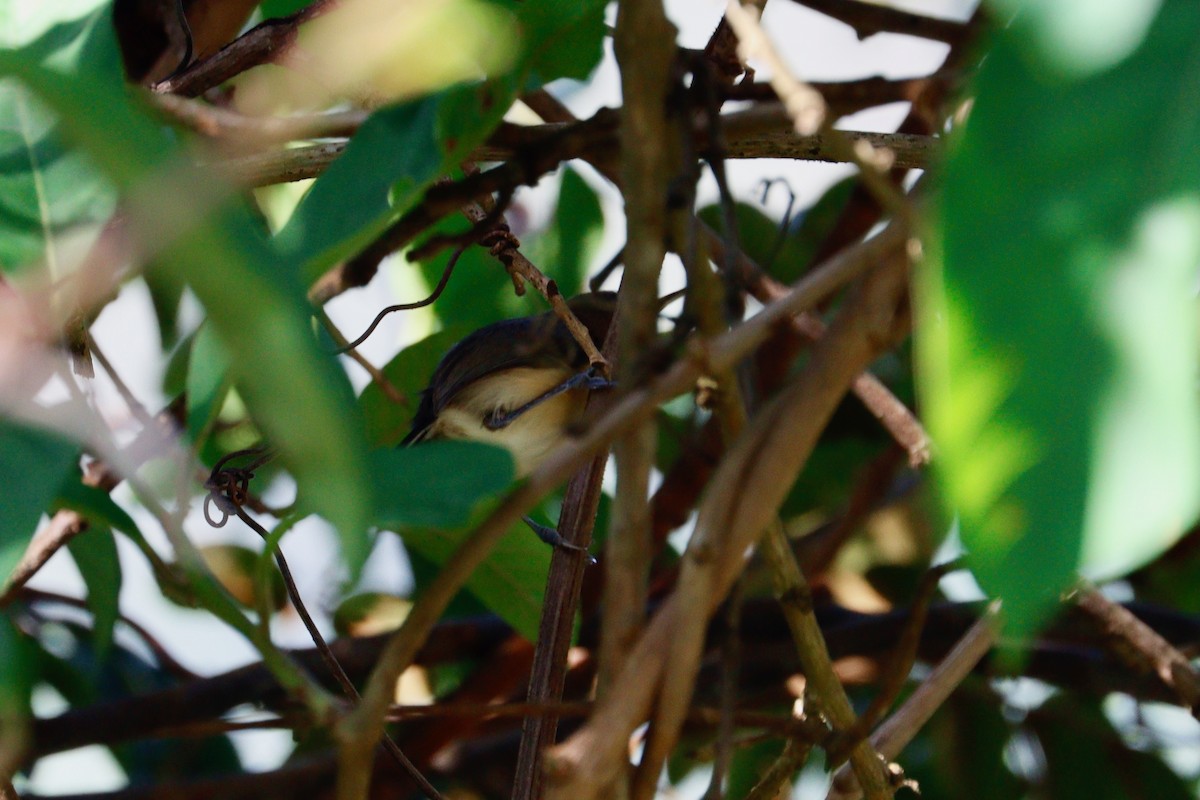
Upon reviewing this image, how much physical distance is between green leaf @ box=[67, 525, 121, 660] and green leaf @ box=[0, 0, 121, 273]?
0.36 m

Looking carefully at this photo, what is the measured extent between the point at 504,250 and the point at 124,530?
20.8 inches

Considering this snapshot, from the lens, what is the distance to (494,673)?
1776 mm

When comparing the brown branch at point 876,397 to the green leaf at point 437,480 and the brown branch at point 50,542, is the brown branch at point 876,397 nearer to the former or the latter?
the green leaf at point 437,480

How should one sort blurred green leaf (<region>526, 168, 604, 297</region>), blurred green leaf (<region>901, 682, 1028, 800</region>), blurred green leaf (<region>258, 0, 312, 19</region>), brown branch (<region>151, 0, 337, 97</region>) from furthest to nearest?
blurred green leaf (<region>901, 682, 1028, 800</region>)
blurred green leaf (<region>526, 168, 604, 297</region>)
blurred green leaf (<region>258, 0, 312, 19</region>)
brown branch (<region>151, 0, 337, 97</region>)

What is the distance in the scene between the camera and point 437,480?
0.50 metres

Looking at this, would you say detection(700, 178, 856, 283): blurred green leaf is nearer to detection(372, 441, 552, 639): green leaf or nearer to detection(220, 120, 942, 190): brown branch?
detection(220, 120, 942, 190): brown branch

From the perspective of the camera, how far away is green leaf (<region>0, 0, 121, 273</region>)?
2.18 feet

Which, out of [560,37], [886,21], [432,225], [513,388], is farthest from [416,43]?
[513,388]

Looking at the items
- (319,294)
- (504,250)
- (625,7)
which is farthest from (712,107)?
(504,250)

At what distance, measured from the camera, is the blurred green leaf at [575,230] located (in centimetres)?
173

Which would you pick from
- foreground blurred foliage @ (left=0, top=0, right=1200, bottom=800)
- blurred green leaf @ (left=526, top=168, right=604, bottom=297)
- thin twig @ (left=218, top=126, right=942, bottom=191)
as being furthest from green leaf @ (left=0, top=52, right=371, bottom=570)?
blurred green leaf @ (left=526, top=168, right=604, bottom=297)

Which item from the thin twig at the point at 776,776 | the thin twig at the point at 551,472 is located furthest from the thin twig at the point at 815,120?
the thin twig at the point at 776,776

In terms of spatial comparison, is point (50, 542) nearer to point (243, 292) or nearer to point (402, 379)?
point (402, 379)

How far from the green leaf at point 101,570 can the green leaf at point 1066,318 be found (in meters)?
0.79
